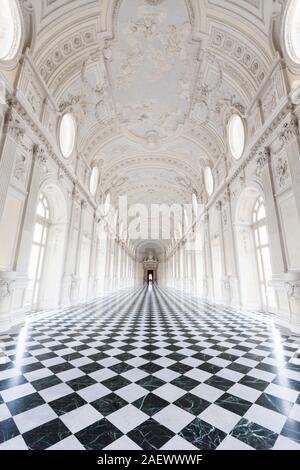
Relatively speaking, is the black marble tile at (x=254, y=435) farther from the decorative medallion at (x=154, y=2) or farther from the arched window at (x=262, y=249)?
the decorative medallion at (x=154, y=2)

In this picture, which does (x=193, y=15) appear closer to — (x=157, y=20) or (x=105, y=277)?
(x=157, y=20)

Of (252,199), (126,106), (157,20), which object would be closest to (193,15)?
(157,20)

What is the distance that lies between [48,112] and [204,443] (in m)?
9.57

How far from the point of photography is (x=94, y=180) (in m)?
13.6

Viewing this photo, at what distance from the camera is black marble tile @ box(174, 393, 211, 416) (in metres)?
2.13

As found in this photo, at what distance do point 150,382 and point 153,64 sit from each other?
10.5 m

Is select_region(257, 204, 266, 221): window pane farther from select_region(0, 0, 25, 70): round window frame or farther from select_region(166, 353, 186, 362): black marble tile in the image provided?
select_region(0, 0, 25, 70): round window frame

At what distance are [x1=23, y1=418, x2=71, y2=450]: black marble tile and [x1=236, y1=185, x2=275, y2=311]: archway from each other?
8.31 m

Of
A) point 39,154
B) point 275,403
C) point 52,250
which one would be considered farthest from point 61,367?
point 52,250

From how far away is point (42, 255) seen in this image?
8867 mm

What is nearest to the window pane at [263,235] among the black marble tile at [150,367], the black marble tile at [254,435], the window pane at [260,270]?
the window pane at [260,270]

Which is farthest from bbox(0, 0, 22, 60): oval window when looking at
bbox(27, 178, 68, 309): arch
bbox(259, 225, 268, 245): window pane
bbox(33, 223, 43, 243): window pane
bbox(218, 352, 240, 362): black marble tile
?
bbox(259, 225, 268, 245): window pane

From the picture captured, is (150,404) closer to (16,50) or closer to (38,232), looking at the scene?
(38,232)

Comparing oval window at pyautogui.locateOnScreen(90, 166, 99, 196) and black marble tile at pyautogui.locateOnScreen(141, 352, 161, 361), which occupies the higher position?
oval window at pyautogui.locateOnScreen(90, 166, 99, 196)
